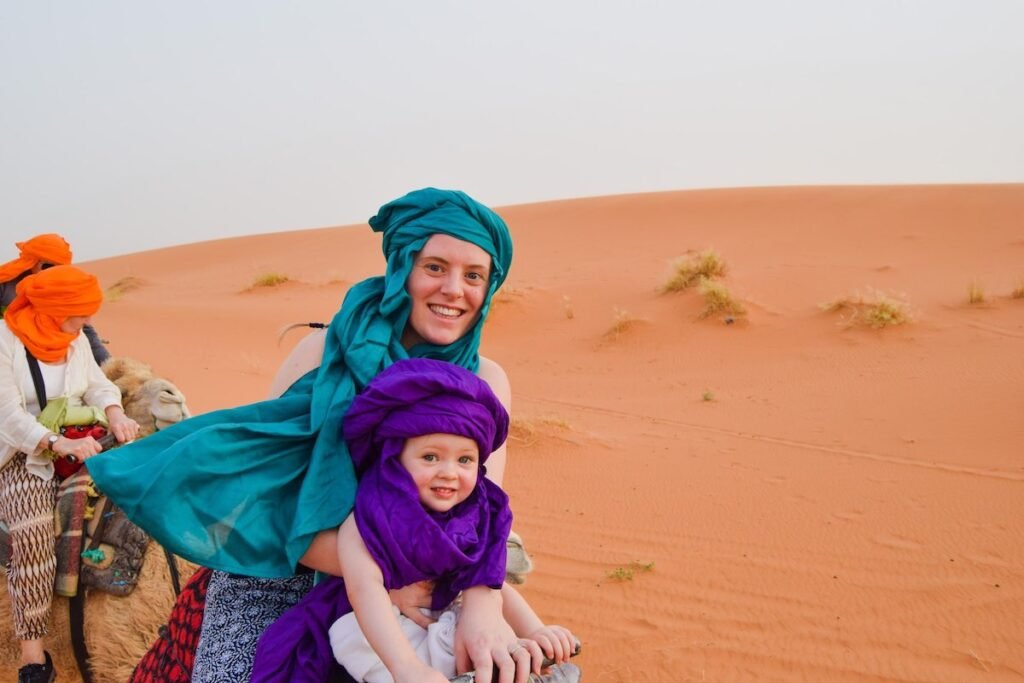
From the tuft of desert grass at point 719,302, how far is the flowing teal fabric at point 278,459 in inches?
465

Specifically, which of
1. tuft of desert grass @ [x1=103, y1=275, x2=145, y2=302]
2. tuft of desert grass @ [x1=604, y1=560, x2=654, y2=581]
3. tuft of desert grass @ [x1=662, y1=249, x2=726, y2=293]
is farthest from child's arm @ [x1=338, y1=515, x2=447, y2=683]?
tuft of desert grass @ [x1=103, y1=275, x2=145, y2=302]

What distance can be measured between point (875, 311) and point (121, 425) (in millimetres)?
11222

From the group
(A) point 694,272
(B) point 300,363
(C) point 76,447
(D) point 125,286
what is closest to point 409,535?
(B) point 300,363

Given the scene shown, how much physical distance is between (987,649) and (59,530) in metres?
4.77

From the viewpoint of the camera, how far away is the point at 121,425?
12.7 feet

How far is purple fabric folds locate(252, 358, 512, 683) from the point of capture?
2.21m

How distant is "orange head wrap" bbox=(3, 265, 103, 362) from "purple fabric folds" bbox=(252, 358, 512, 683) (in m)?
2.30

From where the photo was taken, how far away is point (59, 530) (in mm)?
3465

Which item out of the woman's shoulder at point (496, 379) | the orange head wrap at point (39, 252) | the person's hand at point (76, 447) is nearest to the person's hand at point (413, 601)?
the woman's shoulder at point (496, 379)

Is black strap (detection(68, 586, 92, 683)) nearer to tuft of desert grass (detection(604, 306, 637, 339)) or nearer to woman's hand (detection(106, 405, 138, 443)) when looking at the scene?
woman's hand (detection(106, 405, 138, 443))

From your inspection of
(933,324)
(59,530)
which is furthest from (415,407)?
(933,324)

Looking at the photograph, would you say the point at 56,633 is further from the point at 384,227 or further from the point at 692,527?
the point at 692,527

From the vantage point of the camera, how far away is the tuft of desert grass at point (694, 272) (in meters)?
15.7

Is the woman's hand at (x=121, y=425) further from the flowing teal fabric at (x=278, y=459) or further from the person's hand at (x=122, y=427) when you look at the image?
the flowing teal fabric at (x=278, y=459)
